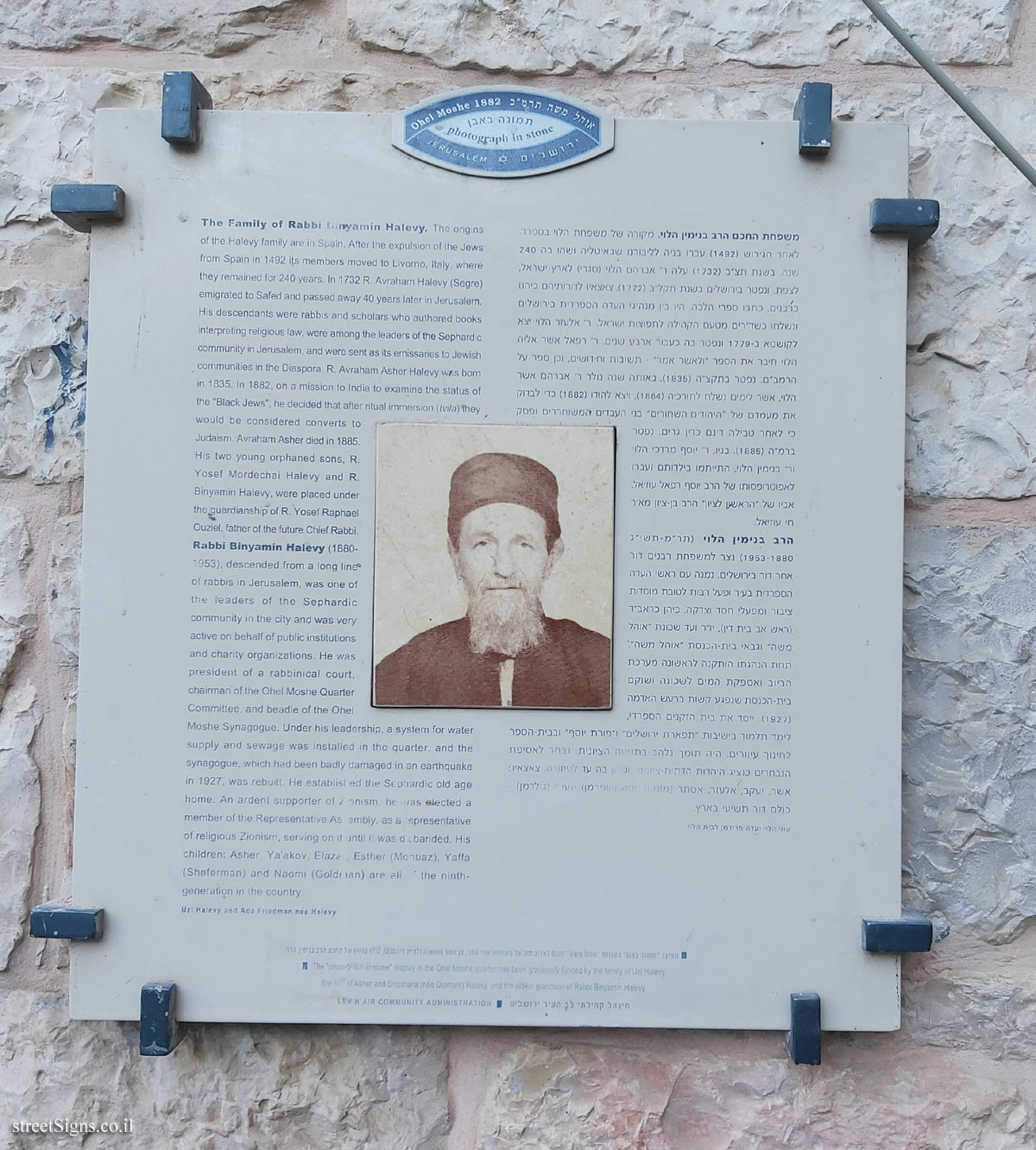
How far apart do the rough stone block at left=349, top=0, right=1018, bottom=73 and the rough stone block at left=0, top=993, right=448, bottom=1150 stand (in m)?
1.00

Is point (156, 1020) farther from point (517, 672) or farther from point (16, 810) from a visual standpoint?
point (517, 672)

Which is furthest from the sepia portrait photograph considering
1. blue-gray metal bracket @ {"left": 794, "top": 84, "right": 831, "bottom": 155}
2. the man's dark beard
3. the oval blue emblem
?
blue-gray metal bracket @ {"left": 794, "top": 84, "right": 831, "bottom": 155}

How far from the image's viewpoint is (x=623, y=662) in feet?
3.26

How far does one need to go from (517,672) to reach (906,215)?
23.3 inches

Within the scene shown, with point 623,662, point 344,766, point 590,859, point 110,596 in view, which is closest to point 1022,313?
point 623,662

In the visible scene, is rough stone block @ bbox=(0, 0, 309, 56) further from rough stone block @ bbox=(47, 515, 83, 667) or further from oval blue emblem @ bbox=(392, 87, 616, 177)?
rough stone block @ bbox=(47, 515, 83, 667)

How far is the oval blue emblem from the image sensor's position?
1016 millimetres

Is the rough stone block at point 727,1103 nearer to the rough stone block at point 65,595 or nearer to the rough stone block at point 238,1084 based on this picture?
the rough stone block at point 238,1084

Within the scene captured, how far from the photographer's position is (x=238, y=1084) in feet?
3.27

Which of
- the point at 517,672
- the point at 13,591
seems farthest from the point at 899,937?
the point at 13,591

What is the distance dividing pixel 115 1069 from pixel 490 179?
37.8 inches

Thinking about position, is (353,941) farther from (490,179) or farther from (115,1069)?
(490,179)

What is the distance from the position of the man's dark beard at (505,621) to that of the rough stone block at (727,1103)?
40cm

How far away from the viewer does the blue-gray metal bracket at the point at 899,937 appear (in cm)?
97
